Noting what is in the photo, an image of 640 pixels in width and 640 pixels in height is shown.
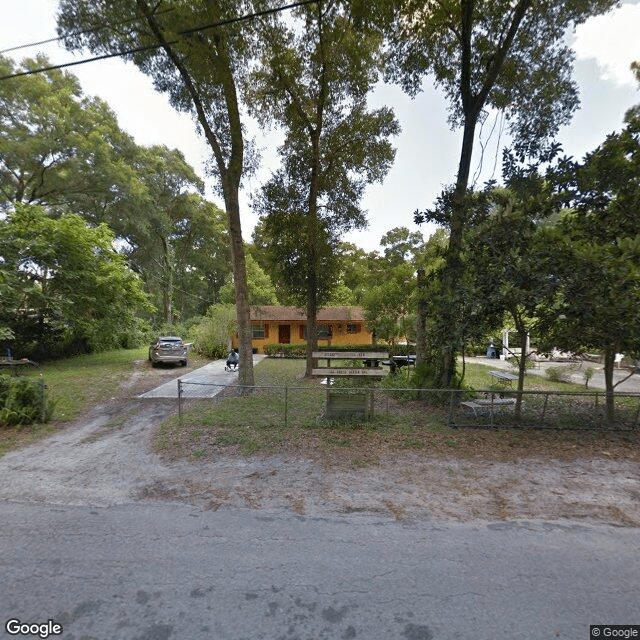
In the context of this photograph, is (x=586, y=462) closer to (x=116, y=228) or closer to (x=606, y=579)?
(x=606, y=579)

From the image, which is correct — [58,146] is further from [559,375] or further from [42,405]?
[559,375]

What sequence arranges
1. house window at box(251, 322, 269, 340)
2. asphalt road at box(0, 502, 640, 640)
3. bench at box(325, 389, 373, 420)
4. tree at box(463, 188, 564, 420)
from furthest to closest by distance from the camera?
1. house window at box(251, 322, 269, 340)
2. bench at box(325, 389, 373, 420)
3. tree at box(463, 188, 564, 420)
4. asphalt road at box(0, 502, 640, 640)

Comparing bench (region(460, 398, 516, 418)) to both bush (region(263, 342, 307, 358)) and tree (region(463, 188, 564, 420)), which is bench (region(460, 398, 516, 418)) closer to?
tree (region(463, 188, 564, 420))

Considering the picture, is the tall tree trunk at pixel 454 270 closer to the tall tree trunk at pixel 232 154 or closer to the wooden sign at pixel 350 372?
the wooden sign at pixel 350 372

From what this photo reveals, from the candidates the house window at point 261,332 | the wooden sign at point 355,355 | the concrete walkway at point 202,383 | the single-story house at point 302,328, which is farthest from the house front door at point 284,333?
the wooden sign at point 355,355

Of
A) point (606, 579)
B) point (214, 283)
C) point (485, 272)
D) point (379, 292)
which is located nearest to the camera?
point (606, 579)

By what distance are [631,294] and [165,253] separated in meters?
32.5

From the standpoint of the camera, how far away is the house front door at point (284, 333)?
25.3 metres

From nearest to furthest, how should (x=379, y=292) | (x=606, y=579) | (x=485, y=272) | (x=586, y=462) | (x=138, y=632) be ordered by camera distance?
(x=138, y=632) → (x=606, y=579) → (x=586, y=462) → (x=485, y=272) → (x=379, y=292)

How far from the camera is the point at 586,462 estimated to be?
509 centimetres

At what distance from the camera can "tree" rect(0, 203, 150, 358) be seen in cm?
1302

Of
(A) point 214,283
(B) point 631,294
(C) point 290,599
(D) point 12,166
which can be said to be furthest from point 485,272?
(A) point 214,283

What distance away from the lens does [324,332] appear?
25125 mm

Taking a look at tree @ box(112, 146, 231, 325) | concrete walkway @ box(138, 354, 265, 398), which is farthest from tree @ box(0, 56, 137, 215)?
concrete walkway @ box(138, 354, 265, 398)
